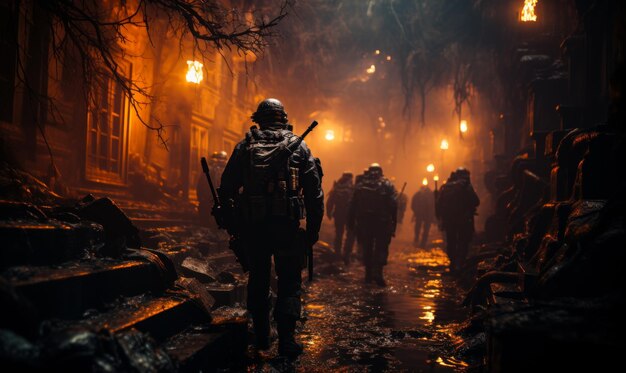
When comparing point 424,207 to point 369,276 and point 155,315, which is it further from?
point 155,315

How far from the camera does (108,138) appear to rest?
1211 centimetres

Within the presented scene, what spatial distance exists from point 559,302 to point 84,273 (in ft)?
12.1

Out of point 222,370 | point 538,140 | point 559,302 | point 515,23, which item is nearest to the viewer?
point 559,302

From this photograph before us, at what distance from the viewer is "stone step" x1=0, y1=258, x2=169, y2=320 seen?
3.11 m

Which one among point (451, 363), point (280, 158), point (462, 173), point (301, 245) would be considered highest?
point (462, 173)

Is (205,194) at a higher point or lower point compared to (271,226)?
higher

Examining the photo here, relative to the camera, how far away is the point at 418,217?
19.6 m

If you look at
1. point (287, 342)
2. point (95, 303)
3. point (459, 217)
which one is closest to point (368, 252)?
point (459, 217)

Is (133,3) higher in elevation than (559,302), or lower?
higher

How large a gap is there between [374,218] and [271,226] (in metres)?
5.79

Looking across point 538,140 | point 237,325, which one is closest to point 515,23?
point 538,140

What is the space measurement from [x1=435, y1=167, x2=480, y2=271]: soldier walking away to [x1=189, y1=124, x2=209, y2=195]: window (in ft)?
31.3

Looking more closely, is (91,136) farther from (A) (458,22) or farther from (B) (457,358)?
(A) (458,22)

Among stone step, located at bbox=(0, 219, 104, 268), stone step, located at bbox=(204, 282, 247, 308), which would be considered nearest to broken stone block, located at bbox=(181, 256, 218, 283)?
stone step, located at bbox=(204, 282, 247, 308)
